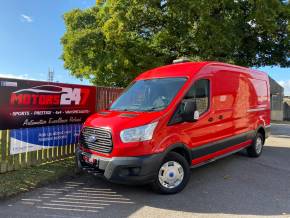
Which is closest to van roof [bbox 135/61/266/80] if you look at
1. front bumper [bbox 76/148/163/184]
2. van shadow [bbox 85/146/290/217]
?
front bumper [bbox 76/148/163/184]

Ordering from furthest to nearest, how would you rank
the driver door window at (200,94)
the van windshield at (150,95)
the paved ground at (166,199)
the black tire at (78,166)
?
the driver door window at (200,94)
the black tire at (78,166)
the van windshield at (150,95)
the paved ground at (166,199)

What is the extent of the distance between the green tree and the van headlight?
30.7 feet

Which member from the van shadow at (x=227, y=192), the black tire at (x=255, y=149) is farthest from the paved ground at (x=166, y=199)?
the black tire at (x=255, y=149)

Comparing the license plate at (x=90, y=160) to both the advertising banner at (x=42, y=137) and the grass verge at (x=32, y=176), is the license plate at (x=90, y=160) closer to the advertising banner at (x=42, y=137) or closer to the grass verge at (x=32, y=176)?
the grass verge at (x=32, y=176)

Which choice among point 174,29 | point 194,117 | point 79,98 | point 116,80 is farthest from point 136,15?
point 194,117

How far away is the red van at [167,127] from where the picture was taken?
5.21 metres

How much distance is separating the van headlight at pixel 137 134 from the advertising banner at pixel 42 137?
2718 millimetres

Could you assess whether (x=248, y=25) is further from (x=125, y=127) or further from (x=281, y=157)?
(x=125, y=127)

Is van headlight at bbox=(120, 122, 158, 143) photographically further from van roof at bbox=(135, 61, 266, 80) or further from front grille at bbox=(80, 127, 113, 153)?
van roof at bbox=(135, 61, 266, 80)

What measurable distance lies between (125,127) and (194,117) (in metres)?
1.45

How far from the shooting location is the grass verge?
18.7 ft

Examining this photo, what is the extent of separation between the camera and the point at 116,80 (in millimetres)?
18219

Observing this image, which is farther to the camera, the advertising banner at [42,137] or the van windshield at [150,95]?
the advertising banner at [42,137]

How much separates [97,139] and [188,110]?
1.74 m
